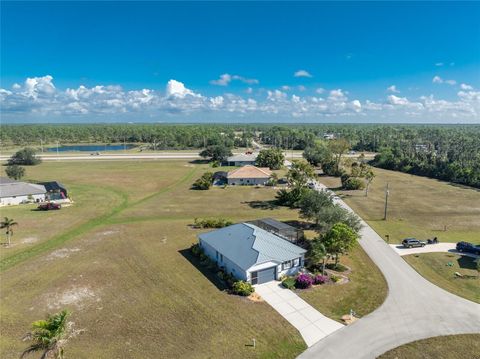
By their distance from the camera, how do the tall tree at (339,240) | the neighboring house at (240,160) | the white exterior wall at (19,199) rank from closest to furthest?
the tall tree at (339,240)
the white exterior wall at (19,199)
the neighboring house at (240,160)

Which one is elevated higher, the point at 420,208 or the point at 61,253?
the point at 420,208

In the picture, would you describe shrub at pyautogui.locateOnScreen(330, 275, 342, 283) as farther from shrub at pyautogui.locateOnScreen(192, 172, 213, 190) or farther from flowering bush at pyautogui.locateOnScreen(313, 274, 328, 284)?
shrub at pyautogui.locateOnScreen(192, 172, 213, 190)

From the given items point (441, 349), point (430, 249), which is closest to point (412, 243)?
point (430, 249)

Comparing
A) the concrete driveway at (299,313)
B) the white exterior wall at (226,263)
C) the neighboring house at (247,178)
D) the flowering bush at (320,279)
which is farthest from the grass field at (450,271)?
the neighboring house at (247,178)

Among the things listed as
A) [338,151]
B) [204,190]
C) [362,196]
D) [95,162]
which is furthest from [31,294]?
[95,162]

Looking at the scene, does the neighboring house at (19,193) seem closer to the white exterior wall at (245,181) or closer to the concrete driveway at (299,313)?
Answer: the white exterior wall at (245,181)

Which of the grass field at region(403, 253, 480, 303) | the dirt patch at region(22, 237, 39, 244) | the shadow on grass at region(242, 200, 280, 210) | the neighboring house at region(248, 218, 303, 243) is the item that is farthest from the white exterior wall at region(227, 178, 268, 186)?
the grass field at region(403, 253, 480, 303)

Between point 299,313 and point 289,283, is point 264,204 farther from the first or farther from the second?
point 299,313

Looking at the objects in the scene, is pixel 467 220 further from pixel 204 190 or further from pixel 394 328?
pixel 204 190

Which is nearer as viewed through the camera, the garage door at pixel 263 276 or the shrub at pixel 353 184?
the garage door at pixel 263 276
